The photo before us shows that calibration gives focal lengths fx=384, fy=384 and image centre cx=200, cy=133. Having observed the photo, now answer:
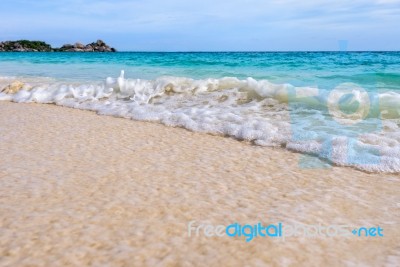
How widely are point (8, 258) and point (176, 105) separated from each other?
4.60 metres

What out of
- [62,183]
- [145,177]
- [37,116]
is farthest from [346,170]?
[37,116]

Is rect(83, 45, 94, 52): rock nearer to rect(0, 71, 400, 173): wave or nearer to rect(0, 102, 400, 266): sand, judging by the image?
rect(0, 71, 400, 173): wave

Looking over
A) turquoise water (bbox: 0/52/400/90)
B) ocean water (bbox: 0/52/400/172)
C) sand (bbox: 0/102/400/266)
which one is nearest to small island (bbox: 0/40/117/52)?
turquoise water (bbox: 0/52/400/90)

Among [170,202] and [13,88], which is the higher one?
[13,88]

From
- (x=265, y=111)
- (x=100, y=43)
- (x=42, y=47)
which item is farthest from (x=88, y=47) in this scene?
(x=265, y=111)

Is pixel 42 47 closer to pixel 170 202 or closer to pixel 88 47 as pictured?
pixel 88 47

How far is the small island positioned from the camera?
70375 mm

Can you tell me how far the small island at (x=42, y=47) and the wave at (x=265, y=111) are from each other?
68.1 meters

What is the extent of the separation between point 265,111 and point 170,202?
3.37 metres

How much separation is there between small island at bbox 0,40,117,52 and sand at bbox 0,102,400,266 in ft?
237

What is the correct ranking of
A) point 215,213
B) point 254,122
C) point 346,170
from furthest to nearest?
1. point 254,122
2. point 346,170
3. point 215,213

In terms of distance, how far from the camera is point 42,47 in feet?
243

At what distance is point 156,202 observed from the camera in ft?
7.65

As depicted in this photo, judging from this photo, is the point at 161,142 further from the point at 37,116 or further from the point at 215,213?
the point at 37,116
